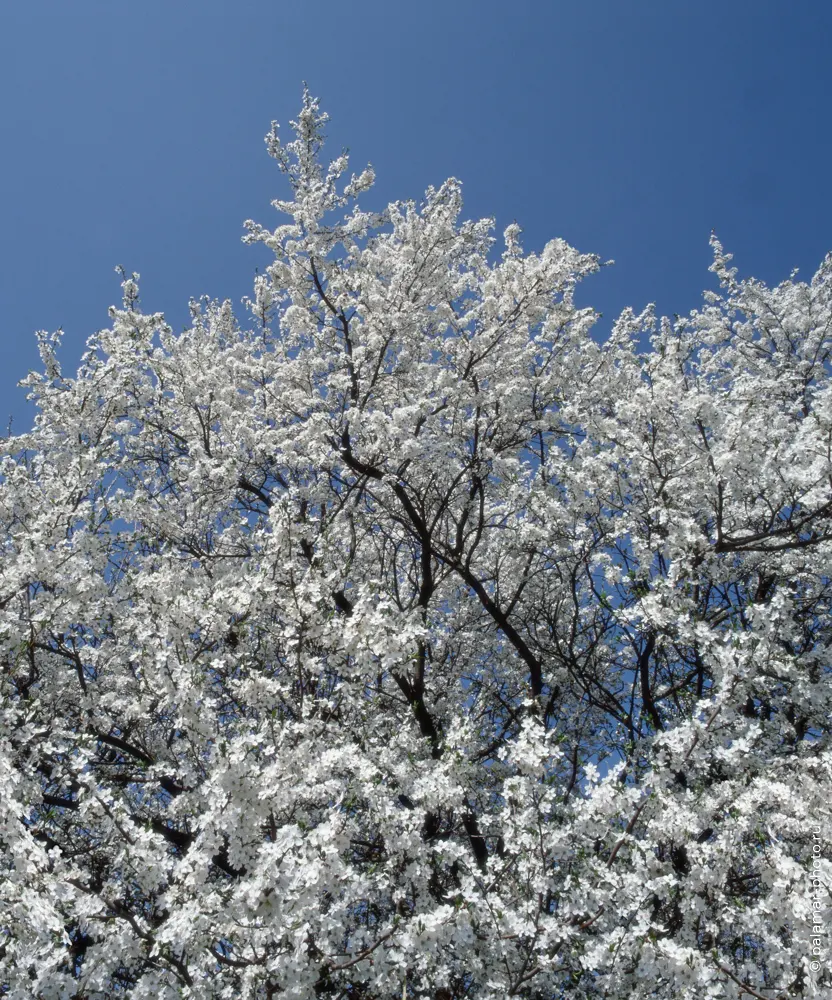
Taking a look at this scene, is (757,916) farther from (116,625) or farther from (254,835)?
(116,625)

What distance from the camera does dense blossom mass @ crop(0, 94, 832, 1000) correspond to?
4.72 m

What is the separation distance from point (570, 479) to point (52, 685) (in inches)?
220

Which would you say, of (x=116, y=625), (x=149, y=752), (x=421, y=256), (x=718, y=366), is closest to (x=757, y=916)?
(x=149, y=752)

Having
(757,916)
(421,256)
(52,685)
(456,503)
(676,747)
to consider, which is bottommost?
(757,916)

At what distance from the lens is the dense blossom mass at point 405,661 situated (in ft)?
Result: 15.5

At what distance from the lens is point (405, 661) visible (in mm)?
6512

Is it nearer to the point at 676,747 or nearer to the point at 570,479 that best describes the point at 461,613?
the point at 570,479

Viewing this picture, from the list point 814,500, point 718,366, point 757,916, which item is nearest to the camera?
point 757,916

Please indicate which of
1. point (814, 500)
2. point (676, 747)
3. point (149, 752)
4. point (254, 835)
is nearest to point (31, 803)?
point (149, 752)

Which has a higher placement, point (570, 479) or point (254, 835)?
point (570, 479)

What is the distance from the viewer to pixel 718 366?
13148mm

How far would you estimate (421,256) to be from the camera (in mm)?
10031

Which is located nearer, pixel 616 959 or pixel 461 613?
pixel 616 959

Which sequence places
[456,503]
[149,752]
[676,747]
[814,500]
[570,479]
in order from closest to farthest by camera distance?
1. [676,747]
2. [814,500]
3. [149,752]
4. [570,479]
5. [456,503]
